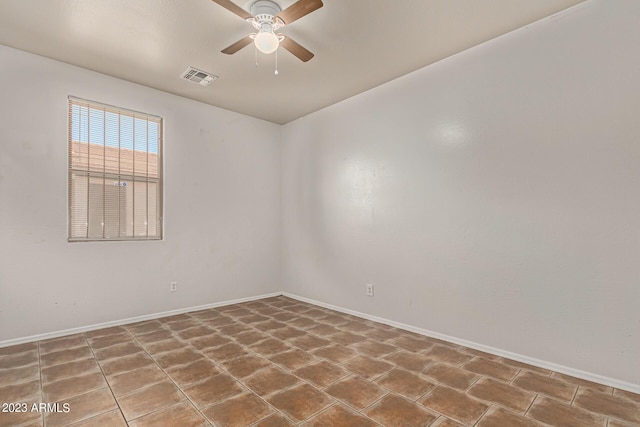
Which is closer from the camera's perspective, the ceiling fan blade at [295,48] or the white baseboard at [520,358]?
the white baseboard at [520,358]

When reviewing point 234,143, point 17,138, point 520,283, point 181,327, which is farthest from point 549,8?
point 17,138

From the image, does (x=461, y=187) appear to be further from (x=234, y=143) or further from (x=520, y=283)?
(x=234, y=143)

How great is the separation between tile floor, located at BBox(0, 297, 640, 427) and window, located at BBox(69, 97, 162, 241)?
1154mm

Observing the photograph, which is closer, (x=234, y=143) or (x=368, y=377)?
(x=368, y=377)

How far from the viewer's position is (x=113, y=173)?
352 cm

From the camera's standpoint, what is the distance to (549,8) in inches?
94.0

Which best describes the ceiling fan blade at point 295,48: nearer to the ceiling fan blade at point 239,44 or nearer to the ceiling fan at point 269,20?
the ceiling fan at point 269,20

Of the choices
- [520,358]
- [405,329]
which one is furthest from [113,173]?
[520,358]

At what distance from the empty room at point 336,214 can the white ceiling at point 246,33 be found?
0.08 ft

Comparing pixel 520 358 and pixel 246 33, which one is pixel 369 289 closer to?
pixel 520 358

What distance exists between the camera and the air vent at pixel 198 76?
10.9 feet

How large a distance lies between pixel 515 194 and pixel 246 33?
2.69 m

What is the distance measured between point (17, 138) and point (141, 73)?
131cm

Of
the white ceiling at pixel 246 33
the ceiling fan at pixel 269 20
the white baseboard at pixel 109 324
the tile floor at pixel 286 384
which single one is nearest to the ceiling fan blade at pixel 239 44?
the ceiling fan at pixel 269 20
